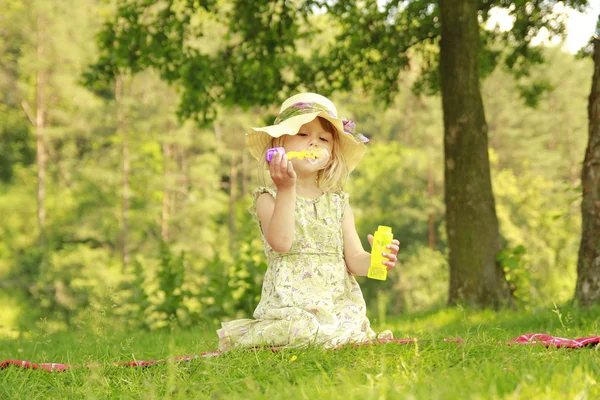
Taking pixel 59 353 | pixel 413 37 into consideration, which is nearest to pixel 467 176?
pixel 413 37

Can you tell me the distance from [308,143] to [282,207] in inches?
20.4

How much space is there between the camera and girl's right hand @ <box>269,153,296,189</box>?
10.9 feet

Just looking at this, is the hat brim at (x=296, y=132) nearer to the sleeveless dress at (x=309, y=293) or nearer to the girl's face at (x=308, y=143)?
the girl's face at (x=308, y=143)

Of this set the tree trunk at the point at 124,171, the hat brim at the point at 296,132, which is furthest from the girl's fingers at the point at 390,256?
the tree trunk at the point at 124,171

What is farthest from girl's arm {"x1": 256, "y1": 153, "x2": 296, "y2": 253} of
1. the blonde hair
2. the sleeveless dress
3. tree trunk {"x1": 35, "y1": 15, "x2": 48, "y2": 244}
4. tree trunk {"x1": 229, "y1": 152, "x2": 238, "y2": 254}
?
tree trunk {"x1": 229, "y1": 152, "x2": 238, "y2": 254}

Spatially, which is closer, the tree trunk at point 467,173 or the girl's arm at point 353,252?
the girl's arm at point 353,252

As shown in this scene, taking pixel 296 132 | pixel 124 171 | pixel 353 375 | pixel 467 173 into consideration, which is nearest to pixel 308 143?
pixel 296 132

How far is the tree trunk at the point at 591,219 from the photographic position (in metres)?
5.41

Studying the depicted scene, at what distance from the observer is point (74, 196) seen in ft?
90.7

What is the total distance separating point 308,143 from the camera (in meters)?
3.76

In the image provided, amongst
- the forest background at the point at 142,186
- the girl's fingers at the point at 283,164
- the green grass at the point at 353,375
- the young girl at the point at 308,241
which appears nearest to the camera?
the green grass at the point at 353,375

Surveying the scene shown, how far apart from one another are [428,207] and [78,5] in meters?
17.7

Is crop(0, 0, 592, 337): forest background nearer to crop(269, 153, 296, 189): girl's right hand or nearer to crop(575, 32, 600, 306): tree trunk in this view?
crop(575, 32, 600, 306): tree trunk

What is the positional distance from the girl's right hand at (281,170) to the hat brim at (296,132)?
0.18 meters
